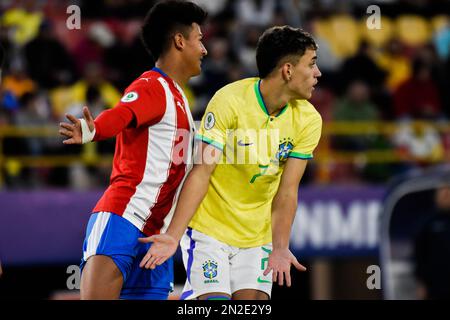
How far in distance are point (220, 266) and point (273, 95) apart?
106 centimetres

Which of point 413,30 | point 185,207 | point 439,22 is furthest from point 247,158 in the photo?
point 439,22

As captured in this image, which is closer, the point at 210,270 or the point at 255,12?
the point at 210,270

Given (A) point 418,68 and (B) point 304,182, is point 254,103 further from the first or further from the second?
(A) point 418,68

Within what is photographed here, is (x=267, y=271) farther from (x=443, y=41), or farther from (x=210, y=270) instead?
(x=443, y=41)

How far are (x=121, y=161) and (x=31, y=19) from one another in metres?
7.31

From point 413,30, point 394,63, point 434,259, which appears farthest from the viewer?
point 413,30

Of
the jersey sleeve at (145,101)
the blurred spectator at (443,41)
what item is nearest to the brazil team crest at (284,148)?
the jersey sleeve at (145,101)

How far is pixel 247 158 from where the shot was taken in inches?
235

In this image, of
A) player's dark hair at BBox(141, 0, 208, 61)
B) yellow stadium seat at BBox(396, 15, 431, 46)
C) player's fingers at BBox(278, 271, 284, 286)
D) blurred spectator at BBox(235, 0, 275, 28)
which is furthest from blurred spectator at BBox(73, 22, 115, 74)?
player's fingers at BBox(278, 271, 284, 286)

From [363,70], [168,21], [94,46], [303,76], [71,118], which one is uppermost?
[94,46]

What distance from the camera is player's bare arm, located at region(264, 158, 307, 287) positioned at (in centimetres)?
577

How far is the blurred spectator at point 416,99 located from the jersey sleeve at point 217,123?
26.2 feet

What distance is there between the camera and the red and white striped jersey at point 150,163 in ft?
18.5

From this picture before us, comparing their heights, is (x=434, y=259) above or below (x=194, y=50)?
below
